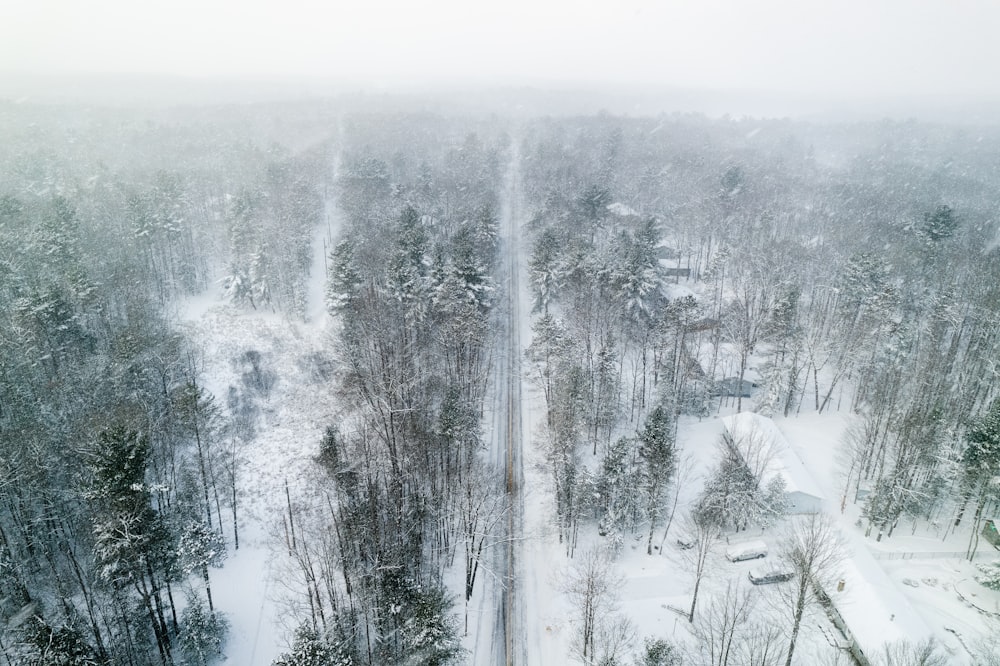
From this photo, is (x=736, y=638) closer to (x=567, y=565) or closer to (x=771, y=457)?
(x=567, y=565)

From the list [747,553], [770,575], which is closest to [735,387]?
[747,553]

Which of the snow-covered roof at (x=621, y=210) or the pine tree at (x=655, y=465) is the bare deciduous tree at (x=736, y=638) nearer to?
the pine tree at (x=655, y=465)

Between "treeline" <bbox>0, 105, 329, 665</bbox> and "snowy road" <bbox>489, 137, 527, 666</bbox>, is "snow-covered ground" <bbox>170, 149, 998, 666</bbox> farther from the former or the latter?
"treeline" <bbox>0, 105, 329, 665</bbox>

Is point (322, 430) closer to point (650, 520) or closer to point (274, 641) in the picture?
point (274, 641)

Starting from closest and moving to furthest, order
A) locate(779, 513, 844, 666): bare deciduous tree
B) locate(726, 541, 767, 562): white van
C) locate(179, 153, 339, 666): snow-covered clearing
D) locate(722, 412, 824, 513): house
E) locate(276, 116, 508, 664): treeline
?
locate(779, 513, 844, 666): bare deciduous tree → locate(276, 116, 508, 664): treeline → locate(179, 153, 339, 666): snow-covered clearing → locate(726, 541, 767, 562): white van → locate(722, 412, 824, 513): house

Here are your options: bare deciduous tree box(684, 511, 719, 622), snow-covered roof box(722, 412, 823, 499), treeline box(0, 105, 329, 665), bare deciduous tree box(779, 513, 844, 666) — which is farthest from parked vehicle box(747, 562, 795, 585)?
treeline box(0, 105, 329, 665)

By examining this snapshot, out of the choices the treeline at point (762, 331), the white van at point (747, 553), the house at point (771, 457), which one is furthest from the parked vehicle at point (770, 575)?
the house at point (771, 457)
